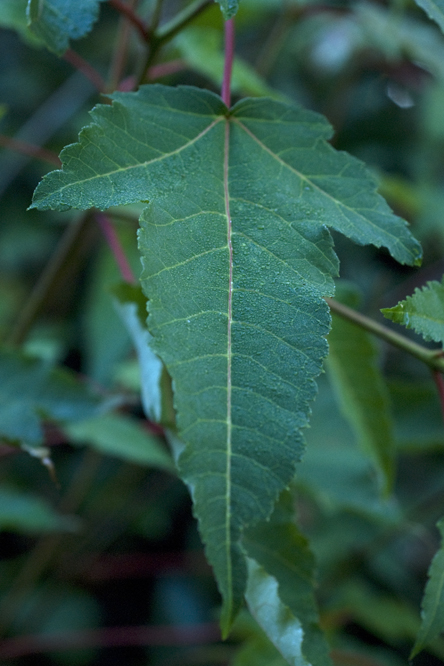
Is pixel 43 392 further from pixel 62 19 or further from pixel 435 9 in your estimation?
pixel 435 9

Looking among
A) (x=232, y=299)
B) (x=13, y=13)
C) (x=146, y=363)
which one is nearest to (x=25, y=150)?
(x=13, y=13)

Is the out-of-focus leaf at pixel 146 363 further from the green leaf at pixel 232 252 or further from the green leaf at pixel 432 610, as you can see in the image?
the green leaf at pixel 432 610

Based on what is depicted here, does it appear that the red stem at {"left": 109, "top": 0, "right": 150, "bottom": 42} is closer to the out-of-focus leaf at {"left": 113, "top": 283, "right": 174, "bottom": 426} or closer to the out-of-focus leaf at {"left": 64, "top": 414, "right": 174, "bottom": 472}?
the out-of-focus leaf at {"left": 113, "top": 283, "right": 174, "bottom": 426}

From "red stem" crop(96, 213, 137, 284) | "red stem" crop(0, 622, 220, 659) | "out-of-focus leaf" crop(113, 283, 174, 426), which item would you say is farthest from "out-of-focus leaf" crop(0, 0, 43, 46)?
"red stem" crop(0, 622, 220, 659)

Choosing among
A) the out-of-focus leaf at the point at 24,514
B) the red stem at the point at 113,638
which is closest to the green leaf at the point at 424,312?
the out-of-focus leaf at the point at 24,514

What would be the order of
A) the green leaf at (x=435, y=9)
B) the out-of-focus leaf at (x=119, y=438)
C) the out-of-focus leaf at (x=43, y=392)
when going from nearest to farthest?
the green leaf at (x=435, y=9) < the out-of-focus leaf at (x=43, y=392) < the out-of-focus leaf at (x=119, y=438)

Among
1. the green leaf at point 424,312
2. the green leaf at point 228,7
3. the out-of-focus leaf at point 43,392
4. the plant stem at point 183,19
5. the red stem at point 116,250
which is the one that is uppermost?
the plant stem at point 183,19

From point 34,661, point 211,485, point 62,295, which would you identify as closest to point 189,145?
point 211,485
